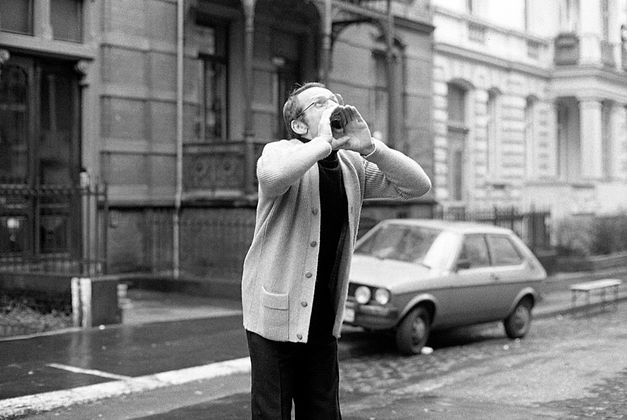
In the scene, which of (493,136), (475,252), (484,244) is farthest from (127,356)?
(493,136)

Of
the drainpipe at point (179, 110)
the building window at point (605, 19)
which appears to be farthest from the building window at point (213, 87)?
the building window at point (605, 19)

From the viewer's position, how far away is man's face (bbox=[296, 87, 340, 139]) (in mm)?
3900

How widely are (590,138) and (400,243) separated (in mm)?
18938

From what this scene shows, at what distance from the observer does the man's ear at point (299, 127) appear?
3.97 m

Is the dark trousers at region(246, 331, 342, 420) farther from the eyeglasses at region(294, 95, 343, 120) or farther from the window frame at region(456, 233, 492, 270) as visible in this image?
the window frame at region(456, 233, 492, 270)

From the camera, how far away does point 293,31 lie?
1998cm

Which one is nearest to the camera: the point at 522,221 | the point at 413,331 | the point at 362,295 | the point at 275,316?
the point at 275,316

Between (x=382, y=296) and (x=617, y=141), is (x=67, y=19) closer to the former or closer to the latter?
(x=382, y=296)

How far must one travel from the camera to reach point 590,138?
94.4 feet

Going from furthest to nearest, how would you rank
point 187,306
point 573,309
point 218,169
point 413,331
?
1. point 218,169
2. point 573,309
3. point 187,306
4. point 413,331

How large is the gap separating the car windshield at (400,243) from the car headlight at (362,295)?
1091mm

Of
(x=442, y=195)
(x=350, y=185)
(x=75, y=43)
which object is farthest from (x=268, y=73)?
(x=350, y=185)

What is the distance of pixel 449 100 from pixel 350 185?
71.0ft

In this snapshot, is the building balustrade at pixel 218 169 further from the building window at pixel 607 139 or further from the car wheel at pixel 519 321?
the building window at pixel 607 139
